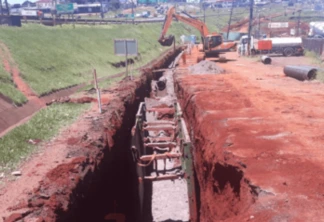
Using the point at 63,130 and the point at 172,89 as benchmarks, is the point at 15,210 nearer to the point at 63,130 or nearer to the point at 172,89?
the point at 63,130

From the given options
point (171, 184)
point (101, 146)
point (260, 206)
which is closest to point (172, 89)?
point (171, 184)

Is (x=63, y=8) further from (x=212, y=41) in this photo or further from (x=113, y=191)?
(x=113, y=191)

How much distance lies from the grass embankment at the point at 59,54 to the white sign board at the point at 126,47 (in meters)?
Result: 5.06

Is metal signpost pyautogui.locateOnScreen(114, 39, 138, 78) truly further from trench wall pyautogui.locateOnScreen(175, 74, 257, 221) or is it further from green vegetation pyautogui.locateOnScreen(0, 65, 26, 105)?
green vegetation pyautogui.locateOnScreen(0, 65, 26, 105)

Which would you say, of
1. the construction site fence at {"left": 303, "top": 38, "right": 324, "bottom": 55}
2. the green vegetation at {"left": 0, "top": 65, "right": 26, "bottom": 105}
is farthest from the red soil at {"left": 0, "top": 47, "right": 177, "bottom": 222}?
the construction site fence at {"left": 303, "top": 38, "right": 324, "bottom": 55}

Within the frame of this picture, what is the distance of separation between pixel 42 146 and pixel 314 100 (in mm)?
10694

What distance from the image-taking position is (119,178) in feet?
37.3

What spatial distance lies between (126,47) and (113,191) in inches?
419

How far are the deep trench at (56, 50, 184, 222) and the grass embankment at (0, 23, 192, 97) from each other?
965 centimetres

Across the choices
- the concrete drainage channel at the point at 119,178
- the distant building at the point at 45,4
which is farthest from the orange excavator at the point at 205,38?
the distant building at the point at 45,4

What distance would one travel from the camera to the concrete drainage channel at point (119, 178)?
718cm

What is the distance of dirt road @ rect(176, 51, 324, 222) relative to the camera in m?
5.97

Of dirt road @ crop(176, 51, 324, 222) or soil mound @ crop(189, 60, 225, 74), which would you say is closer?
dirt road @ crop(176, 51, 324, 222)

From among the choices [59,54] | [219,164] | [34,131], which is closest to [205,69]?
[59,54]
